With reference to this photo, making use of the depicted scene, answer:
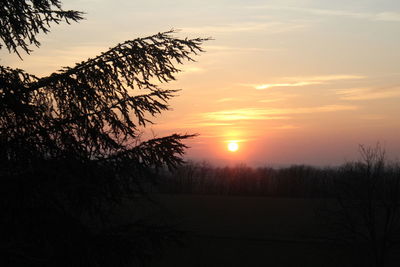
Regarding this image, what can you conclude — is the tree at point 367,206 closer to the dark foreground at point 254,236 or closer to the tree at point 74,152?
the dark foreground at point 254,236

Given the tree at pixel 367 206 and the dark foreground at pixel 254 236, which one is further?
the dark foreground at pixel 254 236

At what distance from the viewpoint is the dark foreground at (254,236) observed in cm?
3069

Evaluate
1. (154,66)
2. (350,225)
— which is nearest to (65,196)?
(154,66)

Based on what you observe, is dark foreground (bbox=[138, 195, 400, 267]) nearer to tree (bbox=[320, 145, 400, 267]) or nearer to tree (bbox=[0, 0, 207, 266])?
tree (bbox=[320, 145, 400, 267])

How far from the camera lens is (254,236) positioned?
36594 mm

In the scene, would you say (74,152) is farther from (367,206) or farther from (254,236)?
(254,236)

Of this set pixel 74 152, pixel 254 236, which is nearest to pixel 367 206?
pixel 254 236

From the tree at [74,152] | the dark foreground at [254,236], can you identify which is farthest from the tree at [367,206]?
the tree at [74,152]

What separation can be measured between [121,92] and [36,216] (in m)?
2.20

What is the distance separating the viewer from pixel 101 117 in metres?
6.16

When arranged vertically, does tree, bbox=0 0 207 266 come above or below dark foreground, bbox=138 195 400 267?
above

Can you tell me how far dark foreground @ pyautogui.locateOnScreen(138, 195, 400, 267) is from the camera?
3069cm

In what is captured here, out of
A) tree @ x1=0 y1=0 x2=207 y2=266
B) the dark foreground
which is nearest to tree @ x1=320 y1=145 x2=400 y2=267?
the dark foreground

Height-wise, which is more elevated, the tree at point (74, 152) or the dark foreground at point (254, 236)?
the tree at point (74, 152)
